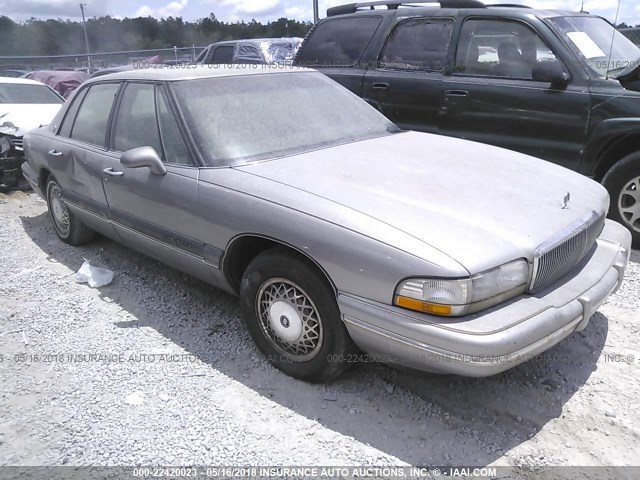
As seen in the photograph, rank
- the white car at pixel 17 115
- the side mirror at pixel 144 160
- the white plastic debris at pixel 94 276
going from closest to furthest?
the side mirror at pixel 144 160
the white plastic debris at pixel 94 276
the white car at pixel 17 115

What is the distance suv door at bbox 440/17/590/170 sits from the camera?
15.0 feet

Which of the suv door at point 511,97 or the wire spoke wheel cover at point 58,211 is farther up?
the suv door at point 511,97

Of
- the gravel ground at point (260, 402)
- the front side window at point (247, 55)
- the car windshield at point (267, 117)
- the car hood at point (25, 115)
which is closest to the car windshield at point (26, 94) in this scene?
the car hood at point (25, 115)

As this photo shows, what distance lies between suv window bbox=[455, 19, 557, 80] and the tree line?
22053mm

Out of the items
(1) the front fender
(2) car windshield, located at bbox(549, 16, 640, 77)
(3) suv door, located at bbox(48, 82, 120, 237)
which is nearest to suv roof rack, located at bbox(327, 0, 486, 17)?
(2) car windshield, located at bbox(549, 16, 640, 77)

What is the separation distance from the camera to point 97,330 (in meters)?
3.51

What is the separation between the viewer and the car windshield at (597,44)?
4.64 meters

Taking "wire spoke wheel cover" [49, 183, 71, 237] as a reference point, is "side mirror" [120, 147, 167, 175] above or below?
above

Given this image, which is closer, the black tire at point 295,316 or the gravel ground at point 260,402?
the gravel ground at point 260,402

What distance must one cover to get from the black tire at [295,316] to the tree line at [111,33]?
2470 centimetres

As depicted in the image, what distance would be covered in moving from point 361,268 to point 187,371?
4.27 ft

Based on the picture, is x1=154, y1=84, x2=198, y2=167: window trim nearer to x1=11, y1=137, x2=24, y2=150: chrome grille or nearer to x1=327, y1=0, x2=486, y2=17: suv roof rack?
x1=327, y1=0, x2=486, y2=17: suv roof rack

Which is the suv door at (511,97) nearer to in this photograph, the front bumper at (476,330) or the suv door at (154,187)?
the front bumper at (476,330)

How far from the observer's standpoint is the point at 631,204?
14.3ft
